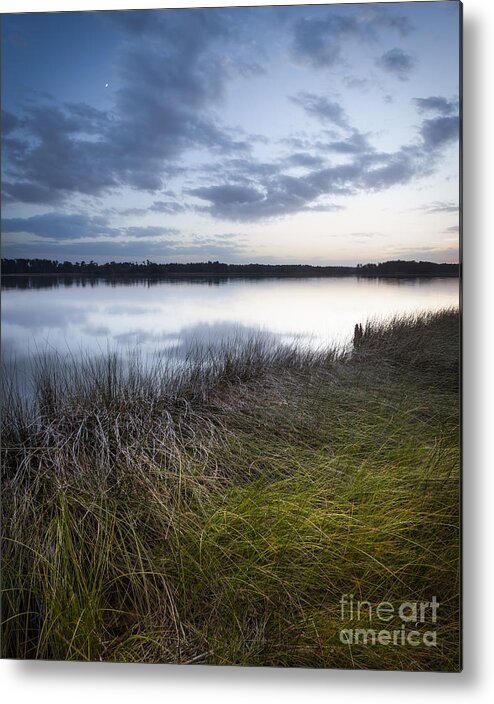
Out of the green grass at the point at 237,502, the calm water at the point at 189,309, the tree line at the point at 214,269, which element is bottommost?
the green grass at the point at 237,502

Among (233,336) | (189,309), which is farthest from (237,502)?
(189,309)

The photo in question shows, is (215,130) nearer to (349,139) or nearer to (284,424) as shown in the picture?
(349,139)

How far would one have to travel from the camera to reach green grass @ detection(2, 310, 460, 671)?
2.48 metres

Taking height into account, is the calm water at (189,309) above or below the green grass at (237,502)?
above

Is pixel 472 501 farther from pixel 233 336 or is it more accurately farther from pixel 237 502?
pixel 233 336

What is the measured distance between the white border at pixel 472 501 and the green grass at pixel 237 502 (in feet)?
0.23

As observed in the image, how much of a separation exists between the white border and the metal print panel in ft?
0.23

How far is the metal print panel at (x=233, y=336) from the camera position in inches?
97.6

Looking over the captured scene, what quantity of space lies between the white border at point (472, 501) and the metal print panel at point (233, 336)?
69 millimetres

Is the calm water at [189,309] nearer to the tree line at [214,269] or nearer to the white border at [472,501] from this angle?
the tree line at [214,269]

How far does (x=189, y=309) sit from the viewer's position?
257 cm

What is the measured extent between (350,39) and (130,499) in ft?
6.51

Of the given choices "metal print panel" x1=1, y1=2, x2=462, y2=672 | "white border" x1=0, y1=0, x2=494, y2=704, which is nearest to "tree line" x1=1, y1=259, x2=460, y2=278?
"metal print panel" x1=1, y1=2, x2=462, y2=672

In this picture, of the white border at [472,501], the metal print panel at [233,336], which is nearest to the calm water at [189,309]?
the metal print panel at [233,336]
